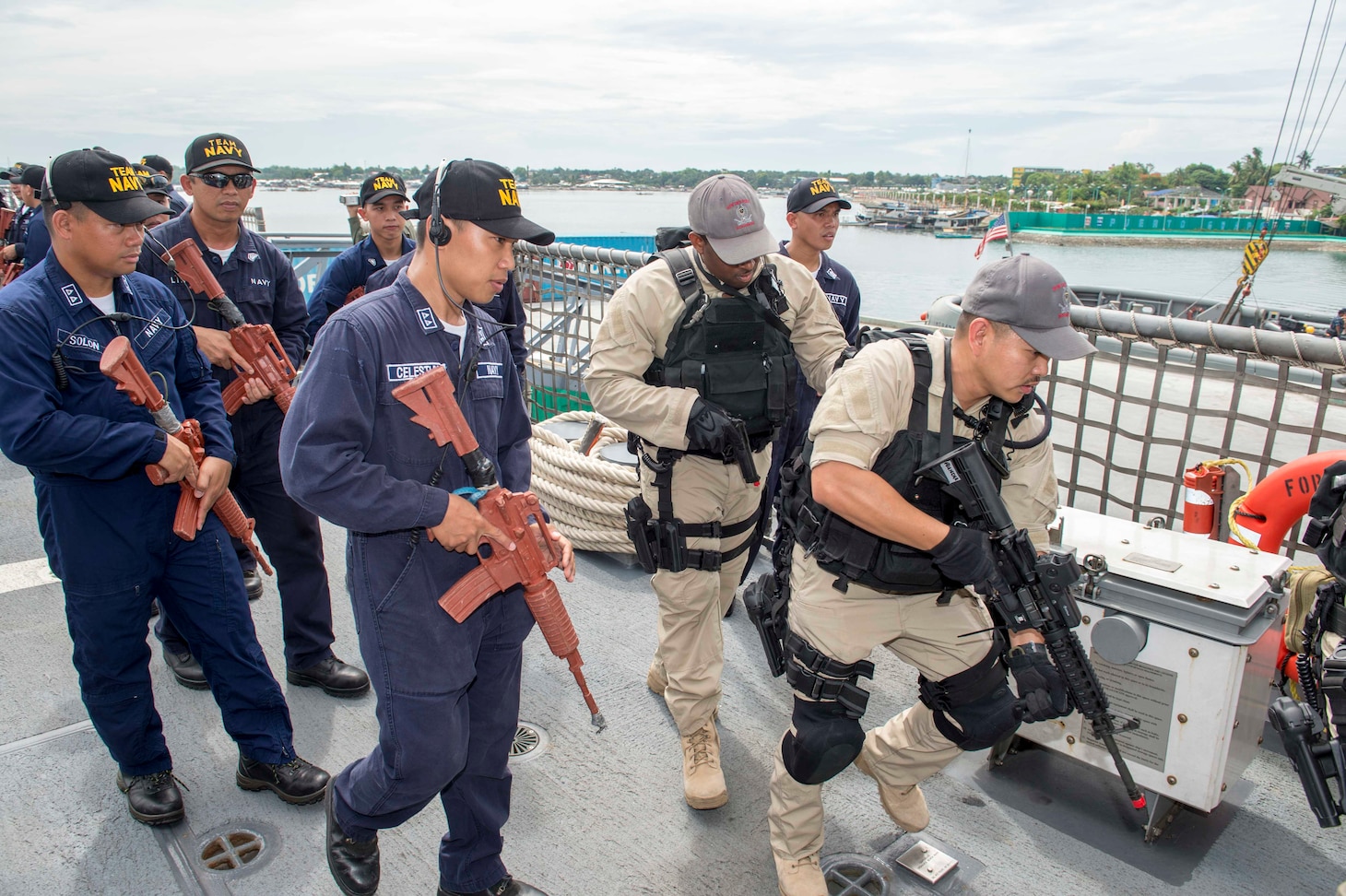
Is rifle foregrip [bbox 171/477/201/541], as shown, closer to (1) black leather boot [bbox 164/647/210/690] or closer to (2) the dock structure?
(2) the dock structure

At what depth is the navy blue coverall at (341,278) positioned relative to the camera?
4207 millimetres

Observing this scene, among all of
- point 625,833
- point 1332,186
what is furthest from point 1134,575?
point 1332,186

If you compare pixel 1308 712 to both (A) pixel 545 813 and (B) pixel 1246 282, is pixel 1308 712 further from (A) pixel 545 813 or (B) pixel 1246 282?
(B) pixel 1246 282

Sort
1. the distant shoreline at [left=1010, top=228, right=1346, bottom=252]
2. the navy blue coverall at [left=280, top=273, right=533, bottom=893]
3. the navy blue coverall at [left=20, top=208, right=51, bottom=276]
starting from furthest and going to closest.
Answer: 1. the distant shoreline at [left=1010, top=228, right=1346, bottom=252]
2. the navy blue coverall at [left=20, top=208, right=51, bottom=276]
3. the navy blue coverall at [left=280, top=273, right=533, bottom=893]

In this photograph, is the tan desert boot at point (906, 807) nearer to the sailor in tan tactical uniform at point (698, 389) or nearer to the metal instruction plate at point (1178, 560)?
the sailor in tan tactical uniform at point (698, 389)

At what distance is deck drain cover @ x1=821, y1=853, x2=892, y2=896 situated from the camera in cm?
236

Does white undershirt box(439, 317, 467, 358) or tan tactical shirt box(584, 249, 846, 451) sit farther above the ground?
white undershirt box(439, 317, 467, 358)

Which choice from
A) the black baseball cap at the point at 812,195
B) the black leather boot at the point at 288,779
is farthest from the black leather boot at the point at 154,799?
the black baseball cap at the point at 812,195

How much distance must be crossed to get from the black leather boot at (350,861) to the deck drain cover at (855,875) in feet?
3.94

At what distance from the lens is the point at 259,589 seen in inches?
162

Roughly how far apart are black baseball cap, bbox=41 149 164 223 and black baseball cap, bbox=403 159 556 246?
99 centimetres

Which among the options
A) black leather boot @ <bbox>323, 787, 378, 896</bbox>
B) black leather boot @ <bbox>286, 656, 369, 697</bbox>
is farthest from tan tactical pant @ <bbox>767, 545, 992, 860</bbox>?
black leather boot @ <bbox>286, 656, 369, 697</bbox>

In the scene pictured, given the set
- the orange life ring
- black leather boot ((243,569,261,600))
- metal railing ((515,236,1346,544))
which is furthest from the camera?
black leather boot ((243,569,261,600))

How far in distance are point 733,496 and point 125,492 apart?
184cm
